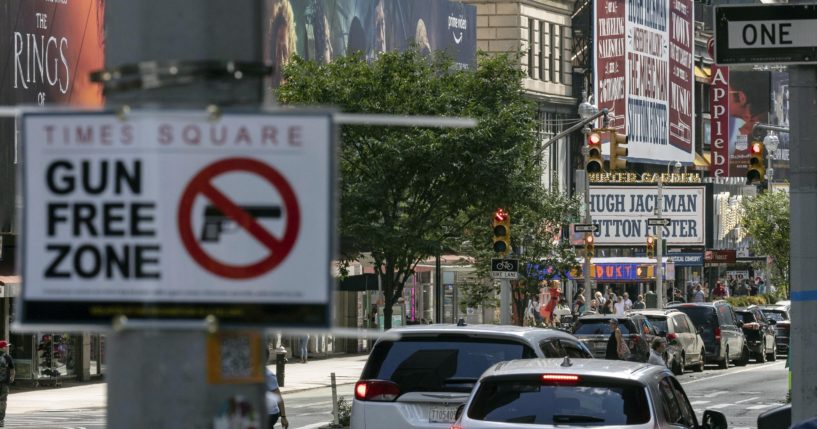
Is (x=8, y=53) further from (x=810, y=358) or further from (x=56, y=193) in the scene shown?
(x=56, y=193)

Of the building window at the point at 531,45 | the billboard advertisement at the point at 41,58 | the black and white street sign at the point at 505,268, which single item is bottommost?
the black and white street sign at the point at 505,268

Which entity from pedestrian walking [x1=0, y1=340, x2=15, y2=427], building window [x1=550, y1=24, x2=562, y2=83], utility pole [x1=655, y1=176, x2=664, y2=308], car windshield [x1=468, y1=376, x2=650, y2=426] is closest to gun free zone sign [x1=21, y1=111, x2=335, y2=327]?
car windshield [x1=468, y1=376, x2=650, y2=426]

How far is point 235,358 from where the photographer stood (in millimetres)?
4098

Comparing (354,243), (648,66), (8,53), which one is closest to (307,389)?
(354,243)

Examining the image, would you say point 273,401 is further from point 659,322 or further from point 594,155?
point 659,322

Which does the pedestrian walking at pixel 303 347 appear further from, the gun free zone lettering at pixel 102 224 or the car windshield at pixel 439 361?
the gun free zone lettering at pixel 102 224

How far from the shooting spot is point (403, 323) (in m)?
49.2

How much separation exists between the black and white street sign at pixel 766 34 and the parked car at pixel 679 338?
25.4 m

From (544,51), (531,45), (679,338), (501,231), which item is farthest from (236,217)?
(544,51)

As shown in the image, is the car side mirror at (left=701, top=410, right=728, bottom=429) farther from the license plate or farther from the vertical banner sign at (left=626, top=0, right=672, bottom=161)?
the vertical banner sign at (left=626, top=0, right=672, bottom=161)

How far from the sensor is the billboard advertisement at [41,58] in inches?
1415

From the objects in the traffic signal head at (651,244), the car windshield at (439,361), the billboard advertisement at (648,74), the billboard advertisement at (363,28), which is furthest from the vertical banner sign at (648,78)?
the car windshield at (439,361)

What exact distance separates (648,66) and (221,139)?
83.3 metres

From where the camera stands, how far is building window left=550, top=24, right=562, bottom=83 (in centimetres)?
7719
